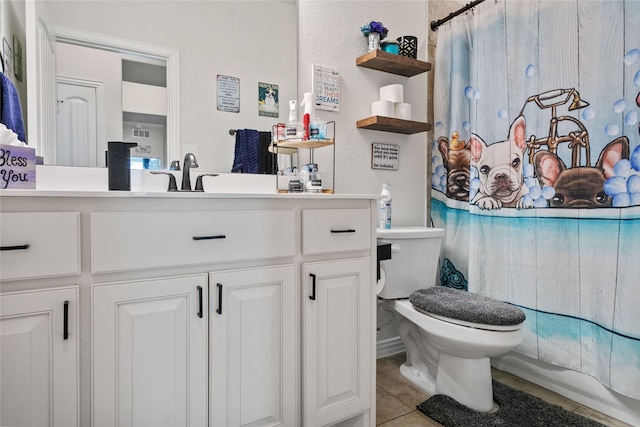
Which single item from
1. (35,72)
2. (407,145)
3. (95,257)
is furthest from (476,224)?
(35,72)

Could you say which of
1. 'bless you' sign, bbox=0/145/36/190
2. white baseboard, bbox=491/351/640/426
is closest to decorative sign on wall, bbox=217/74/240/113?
'bless you' sign, bbox=0/145/36/190

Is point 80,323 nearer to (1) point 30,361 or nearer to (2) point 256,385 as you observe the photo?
(1) point 30,361

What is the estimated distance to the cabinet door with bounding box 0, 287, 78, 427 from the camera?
0.84m

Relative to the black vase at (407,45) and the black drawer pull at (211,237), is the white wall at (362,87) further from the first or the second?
the black drawer pull at (211,237)

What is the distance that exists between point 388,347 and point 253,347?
1.24 metres

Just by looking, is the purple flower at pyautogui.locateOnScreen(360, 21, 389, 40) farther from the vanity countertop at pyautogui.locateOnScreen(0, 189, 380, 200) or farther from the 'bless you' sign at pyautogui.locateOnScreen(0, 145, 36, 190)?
the 'bless you' sign at pyautogui.locateOnScreen(0, 145, 36, 190)

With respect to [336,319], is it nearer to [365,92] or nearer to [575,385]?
[575,385]

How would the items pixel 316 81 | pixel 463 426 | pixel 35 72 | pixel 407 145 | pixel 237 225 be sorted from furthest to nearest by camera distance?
1. pixel 407 145
2. pixel 316 81
3. pixel 463 426
4. pixel 35 72
5. pixel 237 225

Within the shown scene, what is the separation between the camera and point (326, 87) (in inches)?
75.0

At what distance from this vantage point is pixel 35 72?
1280 mm

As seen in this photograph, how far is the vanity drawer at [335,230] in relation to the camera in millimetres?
1235

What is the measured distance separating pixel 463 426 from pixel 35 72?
2009mm

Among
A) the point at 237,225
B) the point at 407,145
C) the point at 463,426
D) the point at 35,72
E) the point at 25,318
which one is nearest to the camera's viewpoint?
the point at 25,318

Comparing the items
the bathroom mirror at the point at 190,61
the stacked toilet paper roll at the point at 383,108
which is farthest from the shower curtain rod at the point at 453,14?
the bathroom mirror at the point at 190,61
